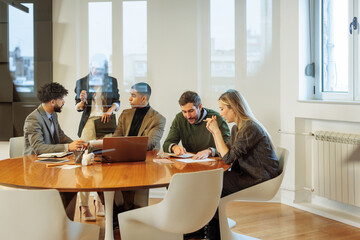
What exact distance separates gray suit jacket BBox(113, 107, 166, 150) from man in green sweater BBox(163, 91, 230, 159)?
1.83 ft

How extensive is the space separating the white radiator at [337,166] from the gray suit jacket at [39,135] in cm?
258

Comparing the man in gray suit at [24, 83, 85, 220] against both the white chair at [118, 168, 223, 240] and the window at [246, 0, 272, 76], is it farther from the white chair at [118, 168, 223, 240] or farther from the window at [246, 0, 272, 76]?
the window at [246, 0, 272, 76]

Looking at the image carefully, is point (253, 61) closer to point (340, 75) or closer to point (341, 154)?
point (340, 75)

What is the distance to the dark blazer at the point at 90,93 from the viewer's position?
5441 mm

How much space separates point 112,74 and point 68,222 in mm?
2923

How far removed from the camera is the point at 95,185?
290cm

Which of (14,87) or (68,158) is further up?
(14,87)

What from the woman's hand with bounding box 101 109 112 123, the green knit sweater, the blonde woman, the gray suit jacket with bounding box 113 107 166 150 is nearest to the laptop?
the blonde woman

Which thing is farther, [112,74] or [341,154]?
[112,74]

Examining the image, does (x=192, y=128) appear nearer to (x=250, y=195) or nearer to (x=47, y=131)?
(x=250, y=195)

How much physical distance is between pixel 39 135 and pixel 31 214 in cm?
183

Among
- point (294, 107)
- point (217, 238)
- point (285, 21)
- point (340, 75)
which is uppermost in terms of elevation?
point (285, 21)

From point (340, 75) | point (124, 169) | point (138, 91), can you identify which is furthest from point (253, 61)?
point (124, 169)

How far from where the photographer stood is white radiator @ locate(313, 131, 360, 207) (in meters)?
4.65
